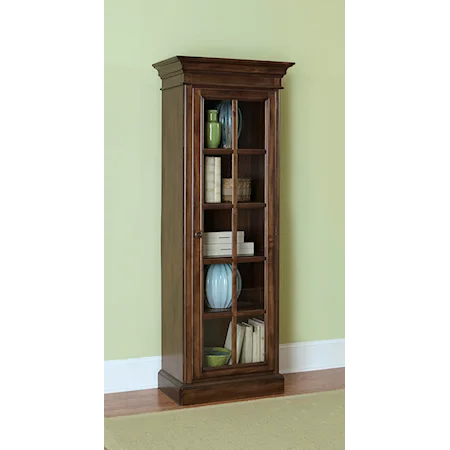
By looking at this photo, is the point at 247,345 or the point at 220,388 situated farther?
the point at 247,345

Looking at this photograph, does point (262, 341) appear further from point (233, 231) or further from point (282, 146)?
point (282, 146)

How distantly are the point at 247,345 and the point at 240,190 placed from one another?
34.3 inches

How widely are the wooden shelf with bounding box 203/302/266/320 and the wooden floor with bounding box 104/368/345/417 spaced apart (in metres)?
0.49

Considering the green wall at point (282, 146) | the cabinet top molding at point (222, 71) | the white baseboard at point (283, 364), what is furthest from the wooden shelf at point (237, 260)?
the cabinet top molding at point (222, 71)

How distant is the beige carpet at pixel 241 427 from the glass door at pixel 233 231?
27 centimetres

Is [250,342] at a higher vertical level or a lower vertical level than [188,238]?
lower

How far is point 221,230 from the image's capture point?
12.9 ft

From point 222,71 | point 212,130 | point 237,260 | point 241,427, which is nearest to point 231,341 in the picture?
point 237,260

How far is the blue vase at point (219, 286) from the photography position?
3.95m

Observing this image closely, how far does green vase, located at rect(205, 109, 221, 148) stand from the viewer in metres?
3.87

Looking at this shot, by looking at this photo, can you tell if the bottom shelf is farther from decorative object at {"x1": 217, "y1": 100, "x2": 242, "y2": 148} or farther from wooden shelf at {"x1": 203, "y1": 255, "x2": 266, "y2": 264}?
decorative object at {"x1": 217, "y1": 100, "x2": 242, "y2": 148}

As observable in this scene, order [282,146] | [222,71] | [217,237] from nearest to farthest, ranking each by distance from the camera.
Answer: [222,71] < [217,237] < [282,146]

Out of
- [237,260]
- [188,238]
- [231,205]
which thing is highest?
[231,205]

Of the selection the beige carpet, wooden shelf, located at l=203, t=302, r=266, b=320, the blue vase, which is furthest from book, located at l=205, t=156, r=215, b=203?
the beige carpet
